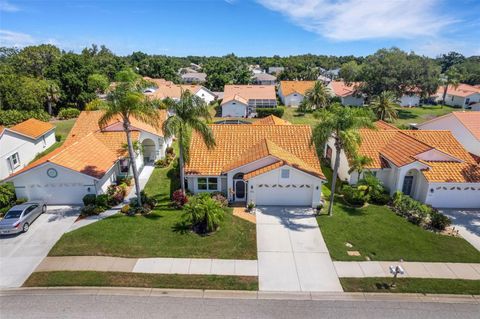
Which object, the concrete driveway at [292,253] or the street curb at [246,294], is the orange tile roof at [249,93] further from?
the street curb at [246,294]

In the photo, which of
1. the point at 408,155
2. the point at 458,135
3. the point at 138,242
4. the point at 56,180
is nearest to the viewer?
the point at 138,242

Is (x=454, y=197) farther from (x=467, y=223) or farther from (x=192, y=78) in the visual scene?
(x=192, y=78)

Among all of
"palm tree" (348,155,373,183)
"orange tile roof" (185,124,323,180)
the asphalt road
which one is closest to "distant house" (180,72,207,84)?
"orange tile roof" (185,124,323,180)

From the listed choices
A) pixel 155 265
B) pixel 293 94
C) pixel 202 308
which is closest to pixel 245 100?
pixel 293 94

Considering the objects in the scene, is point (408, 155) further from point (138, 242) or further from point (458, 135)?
point (138, 242)

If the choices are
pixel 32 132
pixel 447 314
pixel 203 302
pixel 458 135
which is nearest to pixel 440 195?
pixel 458 135

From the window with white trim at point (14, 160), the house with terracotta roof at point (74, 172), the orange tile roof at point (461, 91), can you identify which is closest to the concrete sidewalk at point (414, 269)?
the house with terracotta roof at point (74, 172)
